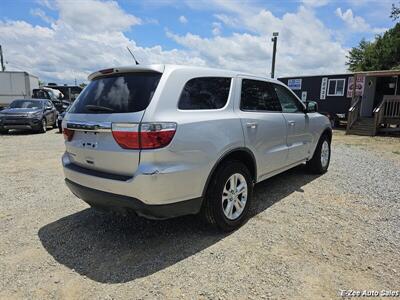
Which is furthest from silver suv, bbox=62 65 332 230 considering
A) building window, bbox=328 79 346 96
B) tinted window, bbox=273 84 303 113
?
building window, bbox=328 79 346 96

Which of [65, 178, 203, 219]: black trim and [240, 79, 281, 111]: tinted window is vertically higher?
[240, 79, 281, 111]: tinted window

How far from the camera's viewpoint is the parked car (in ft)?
41.8

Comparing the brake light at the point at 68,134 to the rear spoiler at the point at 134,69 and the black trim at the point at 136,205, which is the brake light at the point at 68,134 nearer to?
the black trim at the point at 136,205

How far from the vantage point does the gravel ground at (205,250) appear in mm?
2516

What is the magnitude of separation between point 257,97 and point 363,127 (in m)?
13.6

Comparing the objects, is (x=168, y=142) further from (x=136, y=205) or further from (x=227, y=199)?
(x=227, y=199)

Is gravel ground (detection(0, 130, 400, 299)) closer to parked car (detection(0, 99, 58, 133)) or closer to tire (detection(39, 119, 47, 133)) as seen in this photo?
parked car (detection(0, 99, 58, 133))

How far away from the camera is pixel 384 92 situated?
59.7 ft

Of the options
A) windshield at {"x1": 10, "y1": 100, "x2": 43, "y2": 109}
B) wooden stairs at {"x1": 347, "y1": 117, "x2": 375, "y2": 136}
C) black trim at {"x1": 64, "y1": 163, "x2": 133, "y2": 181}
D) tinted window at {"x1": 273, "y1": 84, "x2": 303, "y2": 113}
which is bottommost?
wooden stairs at {"x1": 347, "y1": 117, "x2": 375, "y2": 136}

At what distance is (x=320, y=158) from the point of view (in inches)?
231

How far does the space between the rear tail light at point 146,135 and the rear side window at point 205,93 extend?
1.07ft

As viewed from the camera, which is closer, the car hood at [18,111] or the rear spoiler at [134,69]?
the rear spoiler at [134,69]

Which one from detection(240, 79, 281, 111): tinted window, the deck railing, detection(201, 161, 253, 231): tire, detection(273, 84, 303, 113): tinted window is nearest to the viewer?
detection(201, 161, 253, 231): tire

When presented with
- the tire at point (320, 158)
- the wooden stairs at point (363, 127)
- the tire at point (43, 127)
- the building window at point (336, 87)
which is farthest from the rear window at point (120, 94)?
the building window at point (336, 87)
